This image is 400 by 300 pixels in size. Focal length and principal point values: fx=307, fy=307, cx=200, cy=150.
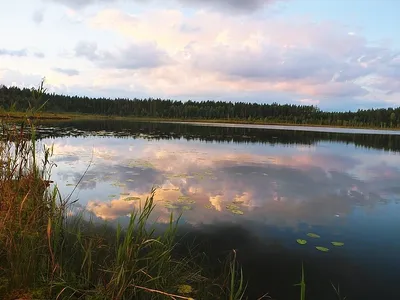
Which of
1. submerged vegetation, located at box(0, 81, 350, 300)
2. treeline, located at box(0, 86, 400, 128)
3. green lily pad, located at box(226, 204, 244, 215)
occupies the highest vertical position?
treeline, located at box(0, 86, 400, 128)

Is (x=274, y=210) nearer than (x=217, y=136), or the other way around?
(x=274, y=210)

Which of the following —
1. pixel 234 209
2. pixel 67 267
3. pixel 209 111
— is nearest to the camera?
pixel 67 267

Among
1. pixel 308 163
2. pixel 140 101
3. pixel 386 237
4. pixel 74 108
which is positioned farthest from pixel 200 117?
pixel 386 237

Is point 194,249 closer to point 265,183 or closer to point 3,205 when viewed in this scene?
point 3,205

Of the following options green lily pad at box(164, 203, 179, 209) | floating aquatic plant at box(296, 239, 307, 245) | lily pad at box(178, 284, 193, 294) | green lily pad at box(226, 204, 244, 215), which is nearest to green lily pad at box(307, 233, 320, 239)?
floating aquatic plant at box(296, 239, 307, 245)

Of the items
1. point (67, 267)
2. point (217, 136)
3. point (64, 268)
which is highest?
point (217, 136)

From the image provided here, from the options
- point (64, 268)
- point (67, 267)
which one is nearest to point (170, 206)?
point (67, 267)

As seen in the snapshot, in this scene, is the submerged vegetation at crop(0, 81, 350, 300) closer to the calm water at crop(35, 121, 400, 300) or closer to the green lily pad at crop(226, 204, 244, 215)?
the calm water at crop(35, 121, 400, 300)

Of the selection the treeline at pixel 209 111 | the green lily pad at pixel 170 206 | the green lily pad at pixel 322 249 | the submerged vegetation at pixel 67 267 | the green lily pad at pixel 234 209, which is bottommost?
the green lily pad at pixel 322 249

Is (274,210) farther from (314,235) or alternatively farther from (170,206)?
(170,206)

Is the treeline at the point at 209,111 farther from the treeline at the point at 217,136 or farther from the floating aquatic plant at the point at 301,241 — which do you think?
the floating aquatic plant at the point at 301,241

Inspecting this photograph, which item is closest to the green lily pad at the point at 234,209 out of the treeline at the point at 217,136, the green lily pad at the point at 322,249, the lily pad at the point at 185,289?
the green lily pad at the point at 322,249

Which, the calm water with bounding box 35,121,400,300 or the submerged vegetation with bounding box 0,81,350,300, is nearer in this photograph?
the submerged vegetation with bounding box 0,81,350,300

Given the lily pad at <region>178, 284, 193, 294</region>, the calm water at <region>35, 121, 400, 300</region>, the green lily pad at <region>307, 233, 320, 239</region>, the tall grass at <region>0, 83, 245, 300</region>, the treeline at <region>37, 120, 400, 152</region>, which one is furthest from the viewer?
→ the treeline at <region>37, 120, 400, 152</region>
